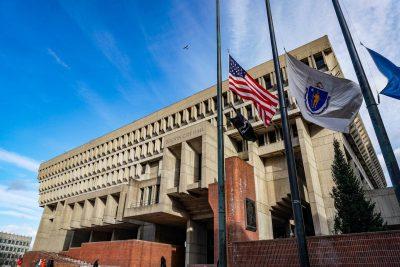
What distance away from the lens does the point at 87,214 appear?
47594mm

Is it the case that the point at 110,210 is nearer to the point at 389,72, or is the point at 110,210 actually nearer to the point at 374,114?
the point at 389,72

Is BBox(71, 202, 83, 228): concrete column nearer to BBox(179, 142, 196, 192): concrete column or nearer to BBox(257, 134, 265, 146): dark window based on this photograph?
BBox(179, 142, 196, 192): concrete column

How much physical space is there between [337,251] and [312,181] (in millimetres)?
15703

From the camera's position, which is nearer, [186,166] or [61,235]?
[186,166]

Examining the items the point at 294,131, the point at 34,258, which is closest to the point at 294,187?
the point at 294,131

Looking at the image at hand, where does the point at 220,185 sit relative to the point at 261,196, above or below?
below

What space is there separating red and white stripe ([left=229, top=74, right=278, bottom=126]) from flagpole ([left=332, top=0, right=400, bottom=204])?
419 cm

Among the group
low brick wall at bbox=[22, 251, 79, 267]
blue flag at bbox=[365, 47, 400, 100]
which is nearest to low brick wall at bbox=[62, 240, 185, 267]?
low brick wall at bbox=[22, 251, 79, 267]

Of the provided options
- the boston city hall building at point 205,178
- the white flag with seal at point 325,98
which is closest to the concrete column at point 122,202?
the boston city hall building at point 205,178

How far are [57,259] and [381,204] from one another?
34.0 m

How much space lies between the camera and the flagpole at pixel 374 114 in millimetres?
6488

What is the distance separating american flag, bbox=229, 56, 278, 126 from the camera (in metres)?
11.8

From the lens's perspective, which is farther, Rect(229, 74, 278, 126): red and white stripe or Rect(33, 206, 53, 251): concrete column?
Rect(33, 206, 53, 251): concrete column

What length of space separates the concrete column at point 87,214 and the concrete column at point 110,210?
4.80m
